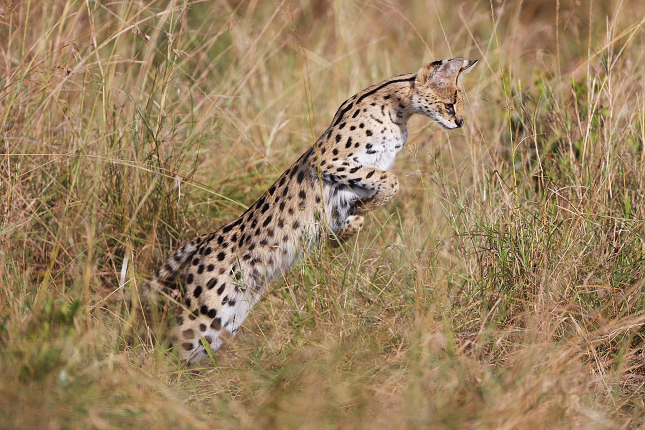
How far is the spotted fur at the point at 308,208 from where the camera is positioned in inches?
142

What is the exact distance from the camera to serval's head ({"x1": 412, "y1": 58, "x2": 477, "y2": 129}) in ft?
12.3

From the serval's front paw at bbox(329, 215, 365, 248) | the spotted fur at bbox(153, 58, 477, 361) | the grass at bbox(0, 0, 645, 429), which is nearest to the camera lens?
the grass at bbox(0, 0, 645, 429)

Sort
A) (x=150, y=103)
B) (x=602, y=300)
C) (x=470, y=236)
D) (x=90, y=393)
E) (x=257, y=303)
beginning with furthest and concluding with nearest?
(x=150, y=103) → (x=257, y=303) → (x=470, y=236) → (x=602, y=300) → (x=90, y=393)

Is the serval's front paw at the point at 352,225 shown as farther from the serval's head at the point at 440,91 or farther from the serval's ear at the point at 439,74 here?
the serval's ear at the point at 439,74

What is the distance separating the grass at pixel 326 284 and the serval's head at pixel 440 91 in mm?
214

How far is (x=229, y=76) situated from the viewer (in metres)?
5.30

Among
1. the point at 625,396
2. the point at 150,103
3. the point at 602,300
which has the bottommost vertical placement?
the point at 625,396

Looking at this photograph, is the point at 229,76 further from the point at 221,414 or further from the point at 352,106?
the point at 221,414

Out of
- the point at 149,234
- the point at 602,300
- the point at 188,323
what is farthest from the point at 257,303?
the point at 602,300

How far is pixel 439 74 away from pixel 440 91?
94mm

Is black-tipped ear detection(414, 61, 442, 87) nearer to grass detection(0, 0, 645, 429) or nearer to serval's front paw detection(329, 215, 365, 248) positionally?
grass detection(0, 0, 645, 429)

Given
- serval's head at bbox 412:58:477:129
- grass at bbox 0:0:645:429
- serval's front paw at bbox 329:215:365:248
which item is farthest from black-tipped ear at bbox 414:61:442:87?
serval's front paw at bbox 329:215:365:248

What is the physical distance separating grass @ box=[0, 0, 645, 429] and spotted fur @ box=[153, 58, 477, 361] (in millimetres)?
136

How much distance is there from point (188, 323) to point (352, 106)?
1.49 meters
